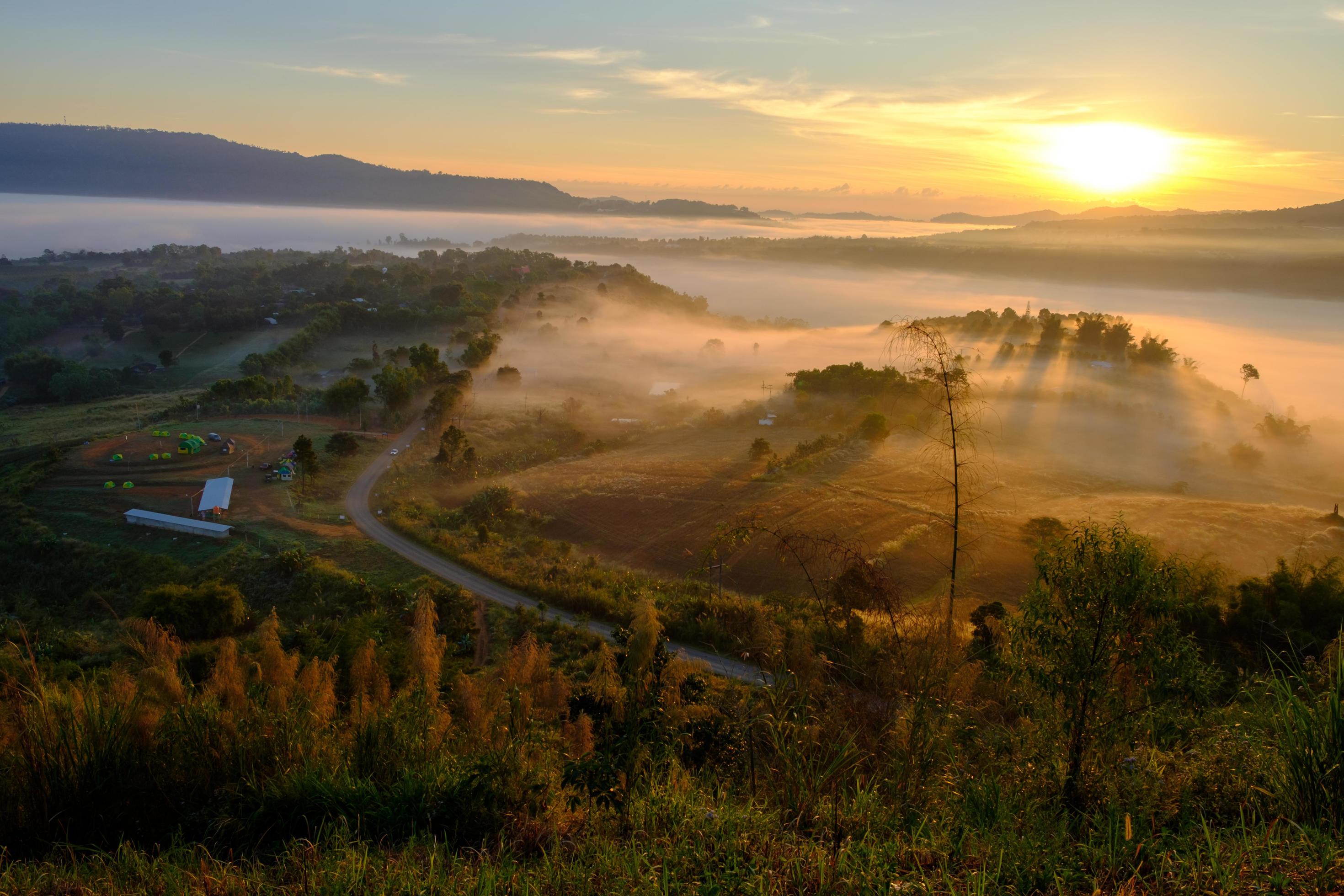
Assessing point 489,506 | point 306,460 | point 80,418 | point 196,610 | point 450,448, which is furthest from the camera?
point 80,418

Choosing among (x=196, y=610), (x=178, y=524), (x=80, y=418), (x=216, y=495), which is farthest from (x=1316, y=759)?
(x=80, y=418)

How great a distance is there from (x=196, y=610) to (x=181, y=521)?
10356mm

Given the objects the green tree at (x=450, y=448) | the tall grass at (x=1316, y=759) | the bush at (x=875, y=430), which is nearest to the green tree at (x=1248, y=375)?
the bush at (x=875, y=430)

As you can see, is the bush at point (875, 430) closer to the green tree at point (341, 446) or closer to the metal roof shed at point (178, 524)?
the green tree at point (341, 446)

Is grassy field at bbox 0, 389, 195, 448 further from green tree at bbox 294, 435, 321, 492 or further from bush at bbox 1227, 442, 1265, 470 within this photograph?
bush at bbox 1227, 442, 1265, 470

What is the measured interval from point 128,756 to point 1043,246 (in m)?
158

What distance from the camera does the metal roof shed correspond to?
88.3 ft

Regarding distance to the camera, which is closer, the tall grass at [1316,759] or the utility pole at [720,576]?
the tall grass at [1316,759]

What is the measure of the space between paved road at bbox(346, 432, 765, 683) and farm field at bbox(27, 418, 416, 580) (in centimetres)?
56

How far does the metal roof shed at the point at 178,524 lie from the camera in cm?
2692

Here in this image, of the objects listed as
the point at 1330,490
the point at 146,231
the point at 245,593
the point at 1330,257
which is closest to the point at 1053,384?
the point at 1330,490

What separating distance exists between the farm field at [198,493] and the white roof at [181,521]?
44 cm

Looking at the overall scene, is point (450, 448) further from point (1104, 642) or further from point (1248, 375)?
point (1248, 375)

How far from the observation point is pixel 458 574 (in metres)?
25.3
